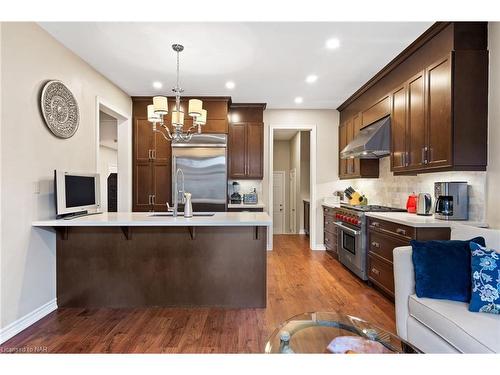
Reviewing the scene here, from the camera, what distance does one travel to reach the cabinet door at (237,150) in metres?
5.13

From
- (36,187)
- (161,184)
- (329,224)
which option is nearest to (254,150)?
(161,184)

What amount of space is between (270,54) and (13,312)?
11.4 ft

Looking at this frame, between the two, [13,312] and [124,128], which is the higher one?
[124,128]

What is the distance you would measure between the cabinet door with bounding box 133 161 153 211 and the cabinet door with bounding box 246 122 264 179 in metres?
1.73

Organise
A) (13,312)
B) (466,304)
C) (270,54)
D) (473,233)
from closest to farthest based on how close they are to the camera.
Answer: (466,304) → (473,233) → (13,312) → (270,54)

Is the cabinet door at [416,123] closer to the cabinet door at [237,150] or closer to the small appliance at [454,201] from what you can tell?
the small appliance at [454,201]

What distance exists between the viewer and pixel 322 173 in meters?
5.41

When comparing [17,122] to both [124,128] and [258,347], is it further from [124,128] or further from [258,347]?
[258,347]

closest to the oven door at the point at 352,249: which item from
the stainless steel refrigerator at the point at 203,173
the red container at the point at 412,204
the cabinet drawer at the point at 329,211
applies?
the cabinet drawer at the point at 329,211

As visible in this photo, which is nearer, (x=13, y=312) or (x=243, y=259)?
(x=13, y=312)

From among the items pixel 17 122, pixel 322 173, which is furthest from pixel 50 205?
pixel 322 173

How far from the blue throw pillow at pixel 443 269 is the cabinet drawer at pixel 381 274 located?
1.10 meters
